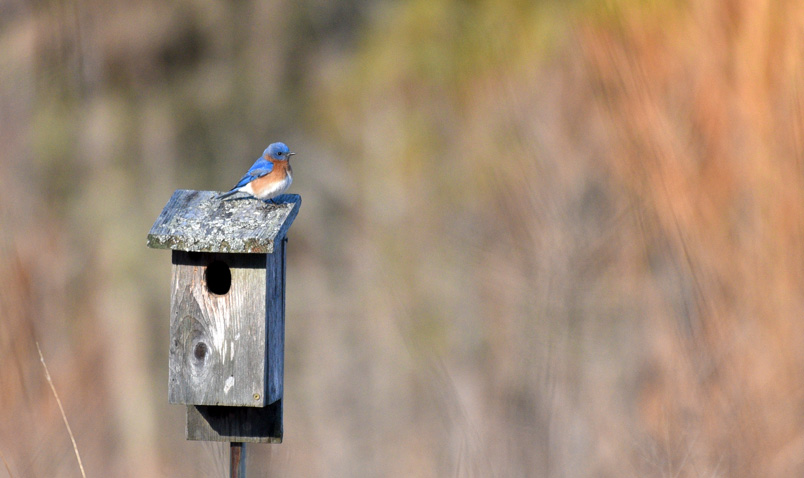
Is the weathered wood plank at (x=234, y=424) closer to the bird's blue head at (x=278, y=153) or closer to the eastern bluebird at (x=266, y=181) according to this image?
the eastern bluebird at (x=266, y=181)

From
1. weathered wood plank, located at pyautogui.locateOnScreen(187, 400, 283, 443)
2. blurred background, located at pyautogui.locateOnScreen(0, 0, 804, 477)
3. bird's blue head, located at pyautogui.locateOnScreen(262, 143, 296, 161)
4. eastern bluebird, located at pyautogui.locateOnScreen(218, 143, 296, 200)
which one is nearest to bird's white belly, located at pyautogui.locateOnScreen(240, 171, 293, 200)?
eastern bluebird, located at pyautogui.locateOnScreen(218, 143, 296, 200)

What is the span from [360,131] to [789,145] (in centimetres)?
223

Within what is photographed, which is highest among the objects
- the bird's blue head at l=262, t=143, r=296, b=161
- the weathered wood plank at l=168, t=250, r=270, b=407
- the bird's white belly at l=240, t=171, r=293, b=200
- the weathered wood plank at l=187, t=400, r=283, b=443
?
the bird's blue head at l=262, t=143, r=296, b=161

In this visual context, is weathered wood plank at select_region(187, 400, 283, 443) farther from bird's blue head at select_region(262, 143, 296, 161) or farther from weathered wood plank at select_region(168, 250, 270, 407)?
bird's blue head at select_region(262, 143, 296, 161)

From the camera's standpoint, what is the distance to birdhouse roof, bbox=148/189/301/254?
78.5 inches

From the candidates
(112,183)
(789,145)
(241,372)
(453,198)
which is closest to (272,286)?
(241,372)

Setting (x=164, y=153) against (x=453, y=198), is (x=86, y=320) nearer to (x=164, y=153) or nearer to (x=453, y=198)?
(x=164, y=153)

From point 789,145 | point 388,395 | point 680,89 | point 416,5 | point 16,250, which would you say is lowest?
point 388,395

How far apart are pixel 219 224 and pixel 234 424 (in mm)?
592

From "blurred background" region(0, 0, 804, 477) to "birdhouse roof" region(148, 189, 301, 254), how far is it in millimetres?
2022

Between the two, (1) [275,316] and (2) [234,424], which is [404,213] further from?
(2) [234,424]

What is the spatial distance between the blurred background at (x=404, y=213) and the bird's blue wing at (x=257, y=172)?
1.84 m

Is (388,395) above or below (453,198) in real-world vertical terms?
below

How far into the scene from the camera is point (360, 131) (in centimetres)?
418
